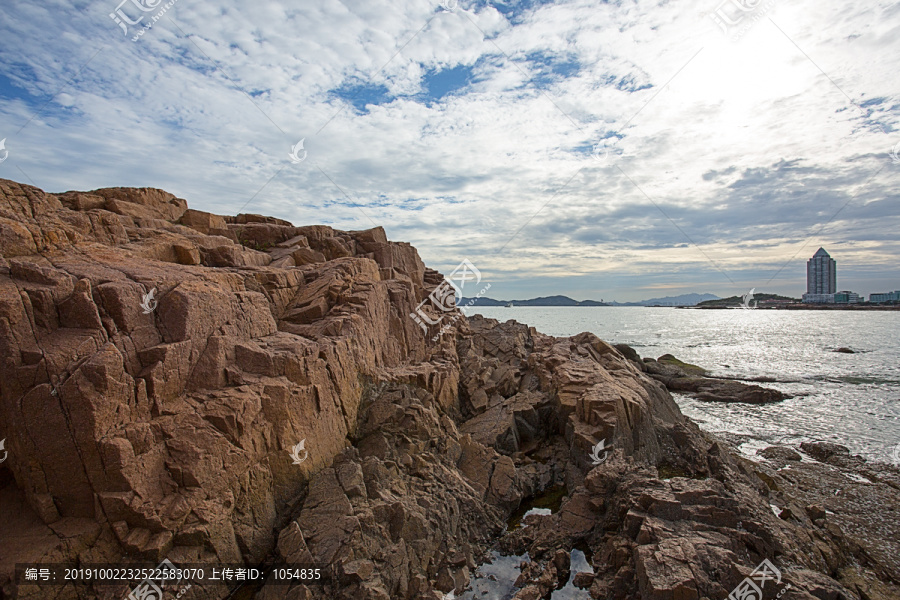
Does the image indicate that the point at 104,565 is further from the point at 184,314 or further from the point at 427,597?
the point at 427,597

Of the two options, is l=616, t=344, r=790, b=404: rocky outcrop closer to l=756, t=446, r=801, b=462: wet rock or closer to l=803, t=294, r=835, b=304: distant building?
l=756, t=446, r=801, b=462: wet rock

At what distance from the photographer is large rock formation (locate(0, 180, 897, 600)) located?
8.97 m

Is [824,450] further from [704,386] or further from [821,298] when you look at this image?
[821,298]

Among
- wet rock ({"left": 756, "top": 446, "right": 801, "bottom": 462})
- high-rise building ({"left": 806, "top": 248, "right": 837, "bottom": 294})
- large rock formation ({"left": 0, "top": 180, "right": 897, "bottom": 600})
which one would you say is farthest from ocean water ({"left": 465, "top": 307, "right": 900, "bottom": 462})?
high-rise building ({"left": 806, "top": 248, "right": 837, "bottom": 294})

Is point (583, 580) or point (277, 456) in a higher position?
point (277, 456)

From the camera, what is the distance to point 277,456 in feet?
38.4

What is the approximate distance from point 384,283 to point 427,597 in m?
13.7

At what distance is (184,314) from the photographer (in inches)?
443

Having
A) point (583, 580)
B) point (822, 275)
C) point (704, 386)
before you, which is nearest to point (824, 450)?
point (704, 386)

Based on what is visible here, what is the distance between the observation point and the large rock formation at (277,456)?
8.97 m

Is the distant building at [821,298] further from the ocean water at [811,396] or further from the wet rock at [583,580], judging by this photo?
the wet rock at [583,580]

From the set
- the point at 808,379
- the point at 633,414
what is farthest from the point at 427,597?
→ the point at 808,379

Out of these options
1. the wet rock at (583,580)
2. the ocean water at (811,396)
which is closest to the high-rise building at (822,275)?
the ocean water at (811,396)

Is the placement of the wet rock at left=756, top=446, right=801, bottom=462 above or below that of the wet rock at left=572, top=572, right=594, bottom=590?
below
